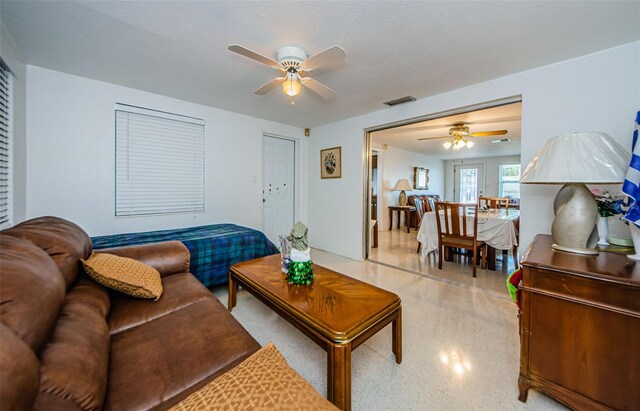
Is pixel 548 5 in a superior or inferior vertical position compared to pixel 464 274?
superior

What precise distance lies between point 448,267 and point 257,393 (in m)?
3.44

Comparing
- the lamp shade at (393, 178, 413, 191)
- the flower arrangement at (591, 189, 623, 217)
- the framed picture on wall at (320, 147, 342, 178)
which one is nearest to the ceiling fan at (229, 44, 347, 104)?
the flower arrangement at (591, 189, 623, 217)

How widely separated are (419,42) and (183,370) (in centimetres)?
245

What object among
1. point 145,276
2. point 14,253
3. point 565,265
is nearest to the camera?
point 14,253

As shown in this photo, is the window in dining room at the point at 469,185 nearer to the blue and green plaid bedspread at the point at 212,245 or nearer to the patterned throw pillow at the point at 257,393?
the blue and green plaid bedspread at the point at 212,245

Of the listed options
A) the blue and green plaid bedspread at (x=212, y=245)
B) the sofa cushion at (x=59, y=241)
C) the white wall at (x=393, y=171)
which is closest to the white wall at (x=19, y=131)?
the blue and green plaid bedspread at (x=212, y=245)

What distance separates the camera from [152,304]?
55.4 inches

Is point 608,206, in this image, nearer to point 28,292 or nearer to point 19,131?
point 28,292

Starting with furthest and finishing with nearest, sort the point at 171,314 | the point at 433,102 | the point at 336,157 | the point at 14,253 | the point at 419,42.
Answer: the point at 336,157 → the point at 433,102 → the point at 419,42 → the point at 171,314 → the point at 14,253

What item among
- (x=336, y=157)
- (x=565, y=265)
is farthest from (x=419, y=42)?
(x=336, y=157)

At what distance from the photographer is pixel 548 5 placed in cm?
152

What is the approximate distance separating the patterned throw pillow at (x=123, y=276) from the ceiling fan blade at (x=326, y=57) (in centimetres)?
179

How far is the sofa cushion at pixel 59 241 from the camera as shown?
42.9 inches

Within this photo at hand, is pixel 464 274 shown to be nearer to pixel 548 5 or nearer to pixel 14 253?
pixel 548 5
